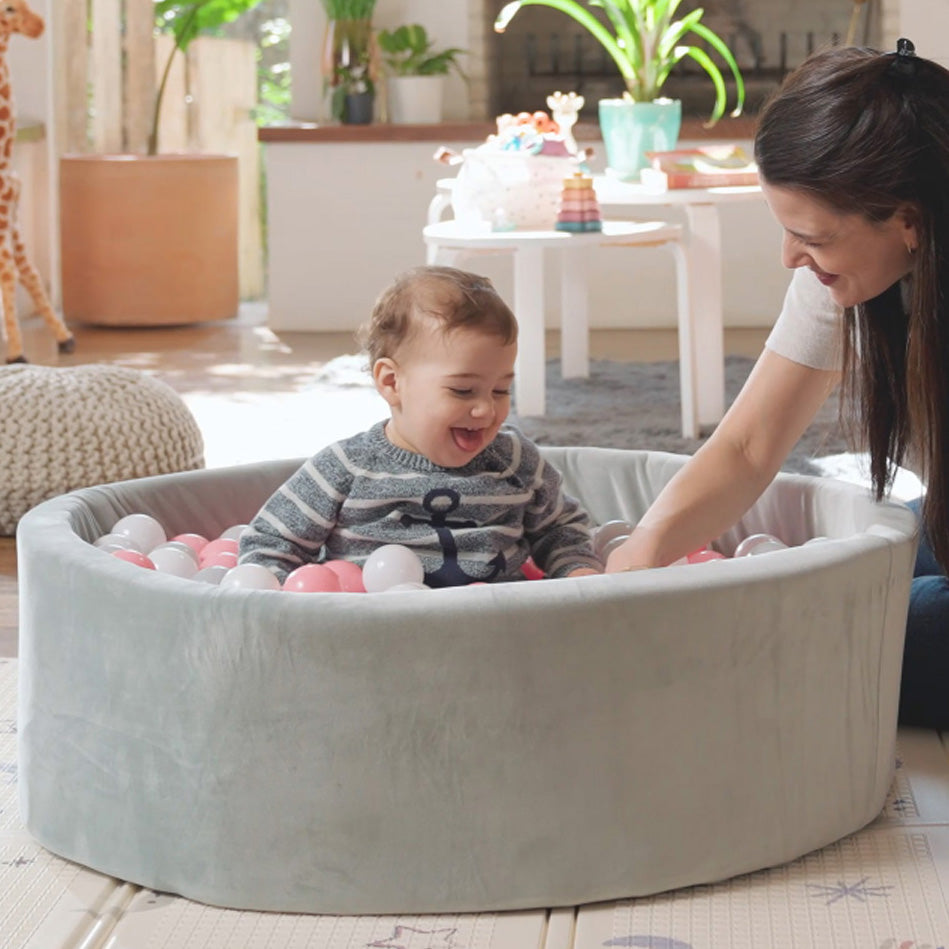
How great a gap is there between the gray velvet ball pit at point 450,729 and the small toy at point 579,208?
1926 millimetres

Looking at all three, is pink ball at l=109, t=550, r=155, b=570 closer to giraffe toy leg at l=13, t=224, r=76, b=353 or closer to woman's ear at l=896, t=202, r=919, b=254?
woman's ear at l=896, t=202, r=919, b=254

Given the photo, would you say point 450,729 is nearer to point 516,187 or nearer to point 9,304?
point 516,187

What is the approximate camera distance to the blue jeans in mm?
1761

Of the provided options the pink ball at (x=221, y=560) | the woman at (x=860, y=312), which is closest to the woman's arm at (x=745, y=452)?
the woman at (x=860, y=312)

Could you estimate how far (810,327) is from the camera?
5.55ft

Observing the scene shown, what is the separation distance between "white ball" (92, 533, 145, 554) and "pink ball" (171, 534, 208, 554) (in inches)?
3.5

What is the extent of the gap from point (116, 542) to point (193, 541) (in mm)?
173

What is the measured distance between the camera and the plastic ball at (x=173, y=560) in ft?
5.73

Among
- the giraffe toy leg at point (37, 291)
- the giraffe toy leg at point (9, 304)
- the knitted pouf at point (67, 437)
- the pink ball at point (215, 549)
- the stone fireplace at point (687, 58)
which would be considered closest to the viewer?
the pink ball at point (215, 549)

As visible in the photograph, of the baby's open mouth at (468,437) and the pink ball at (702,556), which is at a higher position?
the baby's open mouth at (468,437)

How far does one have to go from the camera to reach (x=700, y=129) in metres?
4.91

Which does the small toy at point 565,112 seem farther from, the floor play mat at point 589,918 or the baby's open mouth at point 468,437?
the floor play mat at point 589,918

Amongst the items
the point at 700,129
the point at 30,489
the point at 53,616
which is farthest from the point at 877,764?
the point at 700,129

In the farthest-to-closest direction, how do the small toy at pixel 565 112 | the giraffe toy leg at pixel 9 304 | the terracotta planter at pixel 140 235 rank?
the terracotta planter at pixel 140 235
the giraffe toy leg at pixel 9 304
the small toy at pixel 565 112
